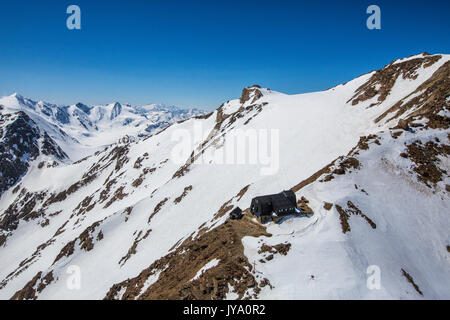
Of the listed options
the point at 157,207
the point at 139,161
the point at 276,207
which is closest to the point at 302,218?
the point at 276,207

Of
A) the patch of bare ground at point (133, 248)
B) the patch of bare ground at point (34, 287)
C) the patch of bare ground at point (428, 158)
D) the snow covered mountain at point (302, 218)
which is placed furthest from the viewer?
the patch of bare ground at point (34, 287)

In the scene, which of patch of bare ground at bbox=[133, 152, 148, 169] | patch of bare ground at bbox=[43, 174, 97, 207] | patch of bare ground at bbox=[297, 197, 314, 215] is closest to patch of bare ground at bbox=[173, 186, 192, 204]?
patch of bare ground at bbox=[297, 197, 314, 215]

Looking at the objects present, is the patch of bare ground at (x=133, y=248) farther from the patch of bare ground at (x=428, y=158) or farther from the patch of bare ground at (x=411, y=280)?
the patch of bare ground at (x=428, y=158)

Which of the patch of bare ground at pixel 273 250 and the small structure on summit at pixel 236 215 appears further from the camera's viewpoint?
the small structure on summit at pixel 236 215

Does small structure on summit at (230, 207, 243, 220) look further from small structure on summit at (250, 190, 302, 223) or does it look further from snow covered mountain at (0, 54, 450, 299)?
small structure on summit at (250, 190, 302, 223)

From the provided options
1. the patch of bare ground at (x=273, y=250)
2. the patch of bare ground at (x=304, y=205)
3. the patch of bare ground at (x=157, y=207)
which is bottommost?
the patch of bare ground at (x=157, y=207)

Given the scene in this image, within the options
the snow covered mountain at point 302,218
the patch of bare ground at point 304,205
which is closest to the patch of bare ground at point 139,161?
the snow covered mountain at point 302,218
